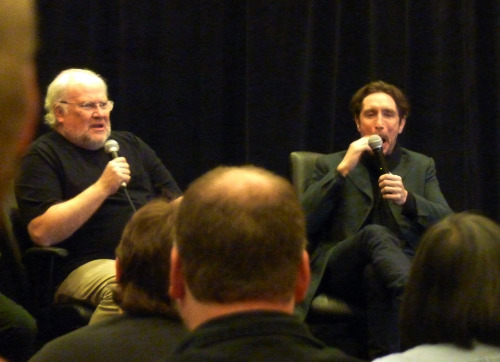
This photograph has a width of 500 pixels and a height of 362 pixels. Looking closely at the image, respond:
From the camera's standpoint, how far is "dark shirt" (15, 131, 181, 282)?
2.75 metres

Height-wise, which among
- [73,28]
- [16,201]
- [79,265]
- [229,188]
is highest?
[73,28]

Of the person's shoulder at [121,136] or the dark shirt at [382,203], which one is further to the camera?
the person's shoulder at [121,136]

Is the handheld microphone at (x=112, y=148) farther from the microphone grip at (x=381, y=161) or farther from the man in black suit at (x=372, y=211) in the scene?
the microphone grip at (x=381, y=161)

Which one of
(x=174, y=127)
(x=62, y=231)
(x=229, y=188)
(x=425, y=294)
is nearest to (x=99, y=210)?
(x=62, y=231)

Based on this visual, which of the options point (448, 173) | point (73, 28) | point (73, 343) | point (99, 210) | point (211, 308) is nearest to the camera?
point (211, 308)

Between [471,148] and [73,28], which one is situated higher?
[73,28]

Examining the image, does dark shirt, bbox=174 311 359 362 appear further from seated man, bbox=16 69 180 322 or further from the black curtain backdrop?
the black curtain backdrop

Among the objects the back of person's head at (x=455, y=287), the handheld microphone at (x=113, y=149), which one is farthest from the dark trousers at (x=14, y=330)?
the back of person's head at (x=455, y=287)

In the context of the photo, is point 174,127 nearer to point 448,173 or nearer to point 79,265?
point 79,265

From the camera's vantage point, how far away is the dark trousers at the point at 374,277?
8.66ft

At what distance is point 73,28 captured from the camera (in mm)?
3533

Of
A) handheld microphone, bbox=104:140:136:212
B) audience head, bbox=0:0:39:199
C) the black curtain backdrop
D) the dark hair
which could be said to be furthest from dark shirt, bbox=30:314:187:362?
the black curtain backdrop

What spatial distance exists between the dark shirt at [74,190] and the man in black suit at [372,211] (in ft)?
2.34

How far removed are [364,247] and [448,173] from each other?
1.18 meters
